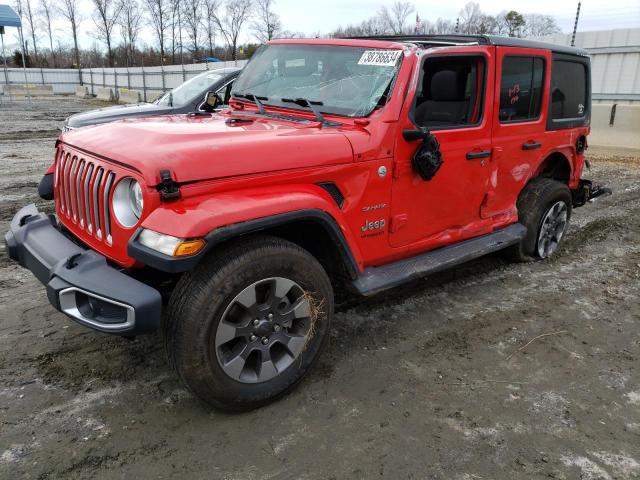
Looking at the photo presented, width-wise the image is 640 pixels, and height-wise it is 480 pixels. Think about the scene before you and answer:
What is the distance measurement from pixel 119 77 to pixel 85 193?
30.2m

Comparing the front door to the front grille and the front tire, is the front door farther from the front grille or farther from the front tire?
the front grille

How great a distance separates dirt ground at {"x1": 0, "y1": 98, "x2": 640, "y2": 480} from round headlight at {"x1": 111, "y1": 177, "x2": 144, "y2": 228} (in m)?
1.03

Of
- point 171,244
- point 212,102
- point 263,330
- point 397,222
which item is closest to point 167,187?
point 171,244

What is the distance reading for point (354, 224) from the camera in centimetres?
322

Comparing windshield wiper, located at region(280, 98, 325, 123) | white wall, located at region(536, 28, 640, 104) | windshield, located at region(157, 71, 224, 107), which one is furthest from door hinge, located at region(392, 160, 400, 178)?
white wall, located at region(536, 28, 640, 104)

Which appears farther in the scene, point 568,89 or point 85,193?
point 568,89

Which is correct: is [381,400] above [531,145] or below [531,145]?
below

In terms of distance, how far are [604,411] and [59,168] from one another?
3.66 metres

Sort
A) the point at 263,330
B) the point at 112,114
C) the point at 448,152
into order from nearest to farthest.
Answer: the point at 263,330 < the point at 448,152 < the point at 112,114

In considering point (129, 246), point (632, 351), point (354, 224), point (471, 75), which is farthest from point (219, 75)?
point (632, 351)

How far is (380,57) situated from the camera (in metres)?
3.50

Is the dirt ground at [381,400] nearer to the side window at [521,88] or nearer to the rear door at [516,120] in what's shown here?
the rear door at [516,120]

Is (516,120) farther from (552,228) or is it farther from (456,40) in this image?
(552,228)

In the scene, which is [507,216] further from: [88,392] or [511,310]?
[88,392]
